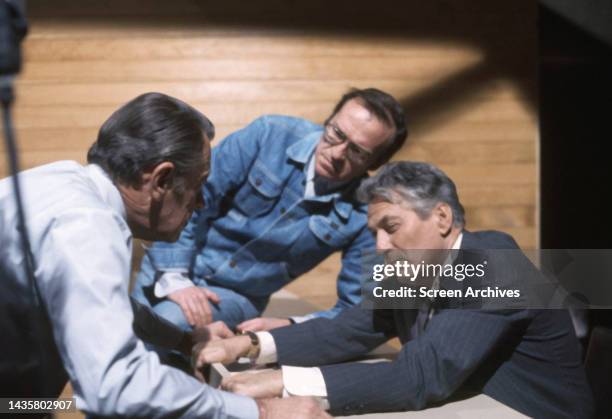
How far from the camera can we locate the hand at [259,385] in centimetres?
165

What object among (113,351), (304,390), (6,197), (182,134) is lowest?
(304,390)

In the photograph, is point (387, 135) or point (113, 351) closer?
point (113, 351)

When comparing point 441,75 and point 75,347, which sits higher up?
point 441,75

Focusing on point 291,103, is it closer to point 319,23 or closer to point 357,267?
point 319,23

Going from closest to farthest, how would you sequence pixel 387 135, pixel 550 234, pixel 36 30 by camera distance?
pixel 387 135 < pixel 36 30 < pixel 550 234

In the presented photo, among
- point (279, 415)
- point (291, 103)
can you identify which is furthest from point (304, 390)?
point (291, 103)

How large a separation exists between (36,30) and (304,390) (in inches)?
116

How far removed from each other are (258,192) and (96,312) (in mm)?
1395

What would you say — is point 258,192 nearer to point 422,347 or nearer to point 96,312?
point 422,347

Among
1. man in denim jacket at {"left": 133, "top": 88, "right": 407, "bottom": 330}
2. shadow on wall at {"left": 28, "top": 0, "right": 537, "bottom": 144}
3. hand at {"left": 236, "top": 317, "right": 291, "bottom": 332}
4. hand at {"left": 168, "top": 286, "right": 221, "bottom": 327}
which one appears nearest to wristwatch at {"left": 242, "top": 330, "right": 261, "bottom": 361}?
hand at {"left": 236, "top": 317, "right": 291, "bottom": 332}

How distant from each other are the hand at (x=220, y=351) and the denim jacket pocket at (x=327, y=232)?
27.5 inches

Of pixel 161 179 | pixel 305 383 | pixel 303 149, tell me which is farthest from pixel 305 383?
pixel 303 149

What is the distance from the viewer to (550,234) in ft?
14.8

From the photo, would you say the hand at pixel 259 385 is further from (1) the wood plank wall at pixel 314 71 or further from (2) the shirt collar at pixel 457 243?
(1) the wood plank wall at pixel 314 71
